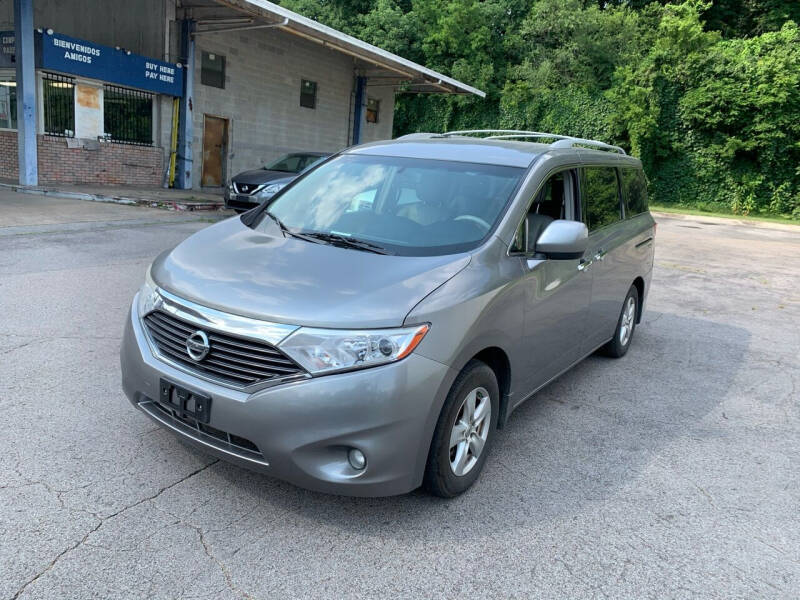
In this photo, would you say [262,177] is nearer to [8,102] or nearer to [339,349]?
[8,102]

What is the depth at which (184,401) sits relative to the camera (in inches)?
116

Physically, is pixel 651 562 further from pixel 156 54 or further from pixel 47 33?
pixel 156 54

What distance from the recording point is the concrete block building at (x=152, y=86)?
619 inches

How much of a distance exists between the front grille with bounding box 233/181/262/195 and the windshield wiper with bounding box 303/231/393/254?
10539 mm

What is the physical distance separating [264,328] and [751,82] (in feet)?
100

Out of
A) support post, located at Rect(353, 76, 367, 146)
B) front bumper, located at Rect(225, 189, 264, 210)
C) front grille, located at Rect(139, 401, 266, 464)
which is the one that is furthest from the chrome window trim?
support post, located at Rect(353, 76, 367, 146)

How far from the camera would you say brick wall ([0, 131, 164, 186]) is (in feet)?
53.1

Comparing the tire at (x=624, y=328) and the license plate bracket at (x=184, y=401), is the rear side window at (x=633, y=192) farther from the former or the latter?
the license plate bracket at (x=184, y=401)

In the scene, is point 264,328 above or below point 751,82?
below

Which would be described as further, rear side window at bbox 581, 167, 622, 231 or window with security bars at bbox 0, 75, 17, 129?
window with security bars at bbox 0, 75, 17, 129

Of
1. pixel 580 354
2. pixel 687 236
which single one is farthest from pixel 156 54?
pixel 580 354

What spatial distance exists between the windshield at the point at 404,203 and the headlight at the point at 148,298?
2.81 ft

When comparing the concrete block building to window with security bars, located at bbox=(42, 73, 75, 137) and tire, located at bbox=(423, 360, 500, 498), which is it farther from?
tire, located at bbox=(423, 360, 500, 498)

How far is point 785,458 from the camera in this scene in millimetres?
4133
